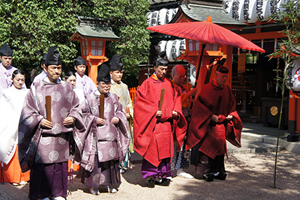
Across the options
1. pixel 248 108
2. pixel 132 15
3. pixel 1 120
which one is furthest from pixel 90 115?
pixel 248 108

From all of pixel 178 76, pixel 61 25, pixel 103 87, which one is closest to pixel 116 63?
pixel 103 87

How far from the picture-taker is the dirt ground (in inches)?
188

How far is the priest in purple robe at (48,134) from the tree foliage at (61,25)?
24.2 ft

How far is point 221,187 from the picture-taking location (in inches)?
206

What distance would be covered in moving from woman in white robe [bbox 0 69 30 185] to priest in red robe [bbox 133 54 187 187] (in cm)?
199

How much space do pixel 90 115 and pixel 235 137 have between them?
9.07ft

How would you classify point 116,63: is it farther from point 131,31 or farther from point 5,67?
point 131,31

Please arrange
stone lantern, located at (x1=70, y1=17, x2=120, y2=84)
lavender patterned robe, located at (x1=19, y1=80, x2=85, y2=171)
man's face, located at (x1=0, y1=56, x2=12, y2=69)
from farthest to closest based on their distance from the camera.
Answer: stone lantern, located at (x1=70, y1=17, x2=120, y2=84) → man's face, located at (x1=0, y1=56, x2=12, y2=69) → lavender patterned robe, located at (x1=19, y1=80, x2=85, y2=171)

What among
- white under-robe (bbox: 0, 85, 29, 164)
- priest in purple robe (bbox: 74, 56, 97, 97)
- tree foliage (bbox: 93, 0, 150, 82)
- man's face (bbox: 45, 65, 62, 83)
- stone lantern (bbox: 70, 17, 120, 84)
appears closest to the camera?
man's face (bbox: 45, 65, 62, 83)

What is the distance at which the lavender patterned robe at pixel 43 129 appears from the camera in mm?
4023

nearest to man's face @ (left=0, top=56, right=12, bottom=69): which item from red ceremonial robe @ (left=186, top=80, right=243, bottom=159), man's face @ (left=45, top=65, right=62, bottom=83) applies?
man's face @ (left=45, top=65, right=62, bottom=83)

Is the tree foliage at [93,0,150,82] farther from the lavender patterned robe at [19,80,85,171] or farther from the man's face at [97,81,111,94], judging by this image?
the lavender patterned robe at [19,80,85,171]

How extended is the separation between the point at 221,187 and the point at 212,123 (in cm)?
112

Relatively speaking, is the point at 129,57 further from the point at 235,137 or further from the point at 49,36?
the point at 235,137
